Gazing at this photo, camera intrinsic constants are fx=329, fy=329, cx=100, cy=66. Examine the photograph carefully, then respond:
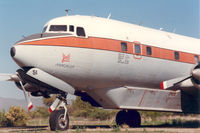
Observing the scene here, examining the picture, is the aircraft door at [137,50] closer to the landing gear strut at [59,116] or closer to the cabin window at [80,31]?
the cabin window at [80,31]

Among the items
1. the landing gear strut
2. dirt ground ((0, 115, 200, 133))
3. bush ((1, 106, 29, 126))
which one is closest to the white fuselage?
the landing gear strut

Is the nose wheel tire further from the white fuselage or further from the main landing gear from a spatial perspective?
the main landing gear

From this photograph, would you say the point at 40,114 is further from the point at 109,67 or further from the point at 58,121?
the point at 58,121

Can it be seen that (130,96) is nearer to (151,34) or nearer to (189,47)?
(151,34)

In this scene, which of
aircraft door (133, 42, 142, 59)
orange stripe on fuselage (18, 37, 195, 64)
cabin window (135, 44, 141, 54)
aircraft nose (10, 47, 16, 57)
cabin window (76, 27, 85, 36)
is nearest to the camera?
aircraft nose (10, 47, 16, 57)

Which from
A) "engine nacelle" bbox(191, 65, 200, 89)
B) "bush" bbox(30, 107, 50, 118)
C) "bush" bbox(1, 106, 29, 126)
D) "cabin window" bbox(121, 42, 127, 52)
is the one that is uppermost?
"cabin window" bbox(121, 42, 127, 52)

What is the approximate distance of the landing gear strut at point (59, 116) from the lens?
42.1 ft

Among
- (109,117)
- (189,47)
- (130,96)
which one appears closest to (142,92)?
(130,96)

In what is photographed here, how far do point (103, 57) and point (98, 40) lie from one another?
76cm

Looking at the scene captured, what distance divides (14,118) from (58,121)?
8.65 metres

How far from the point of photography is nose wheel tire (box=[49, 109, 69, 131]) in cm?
1282

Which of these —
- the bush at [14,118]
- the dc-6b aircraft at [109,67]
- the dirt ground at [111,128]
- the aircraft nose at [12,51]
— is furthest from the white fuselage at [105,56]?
the bush at [14,118]

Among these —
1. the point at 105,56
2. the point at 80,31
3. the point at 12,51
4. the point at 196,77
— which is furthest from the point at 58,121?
the point at 196,77

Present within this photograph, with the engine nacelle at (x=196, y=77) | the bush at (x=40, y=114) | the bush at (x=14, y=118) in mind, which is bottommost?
the bush at (x=40, y=114)
